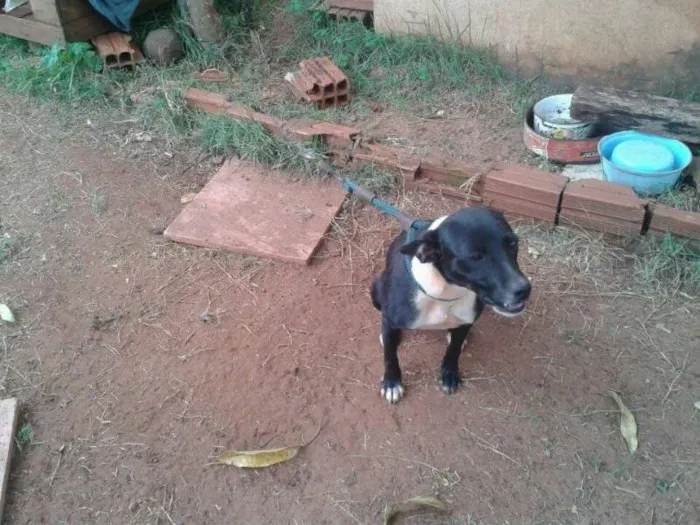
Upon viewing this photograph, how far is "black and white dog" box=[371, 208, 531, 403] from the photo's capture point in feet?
7.38

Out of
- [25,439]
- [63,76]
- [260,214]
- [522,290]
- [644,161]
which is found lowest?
[25,439]

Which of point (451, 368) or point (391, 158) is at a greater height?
point (391, 158)

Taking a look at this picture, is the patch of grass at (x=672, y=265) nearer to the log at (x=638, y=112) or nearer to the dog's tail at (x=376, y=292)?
the log at (x=638, y=112)

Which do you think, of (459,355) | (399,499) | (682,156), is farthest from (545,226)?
(399,499)

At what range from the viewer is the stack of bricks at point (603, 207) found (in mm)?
3635

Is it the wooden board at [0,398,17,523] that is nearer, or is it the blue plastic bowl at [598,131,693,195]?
the wooden board at [0,398,17,523]

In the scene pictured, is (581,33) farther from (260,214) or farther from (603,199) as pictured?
(260,214)

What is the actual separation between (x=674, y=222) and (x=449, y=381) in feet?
5.33

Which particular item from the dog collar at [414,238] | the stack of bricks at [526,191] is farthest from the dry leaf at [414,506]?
the stack of bricks at [526,191]

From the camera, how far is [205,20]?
17.6 feet

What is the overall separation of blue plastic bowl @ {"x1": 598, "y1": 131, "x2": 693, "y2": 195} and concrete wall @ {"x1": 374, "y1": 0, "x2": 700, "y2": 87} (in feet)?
2.54

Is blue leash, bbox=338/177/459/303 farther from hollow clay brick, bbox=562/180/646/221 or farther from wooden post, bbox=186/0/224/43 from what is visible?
wooden post, bbox=186/0/224/43

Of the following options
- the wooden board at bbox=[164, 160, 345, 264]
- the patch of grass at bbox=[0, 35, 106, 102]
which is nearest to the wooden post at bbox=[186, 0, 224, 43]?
the patch of grass at bbox=[0, 35, 106, 102]

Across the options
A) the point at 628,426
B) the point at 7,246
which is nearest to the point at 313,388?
the point at 628,426
